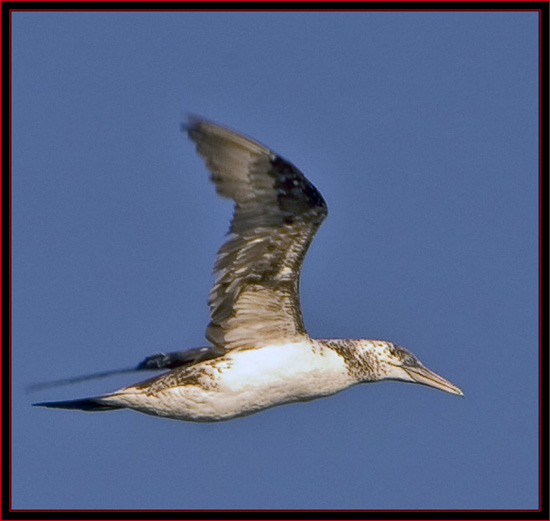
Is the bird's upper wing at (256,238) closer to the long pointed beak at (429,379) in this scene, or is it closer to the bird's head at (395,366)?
the bird's head at (395,366)

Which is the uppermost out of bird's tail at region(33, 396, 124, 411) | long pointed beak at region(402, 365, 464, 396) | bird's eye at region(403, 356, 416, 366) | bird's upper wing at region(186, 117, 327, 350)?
bird's upper wing at region(186, 117, 327, 350)

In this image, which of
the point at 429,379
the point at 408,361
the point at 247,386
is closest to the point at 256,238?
→ the point at 247,386

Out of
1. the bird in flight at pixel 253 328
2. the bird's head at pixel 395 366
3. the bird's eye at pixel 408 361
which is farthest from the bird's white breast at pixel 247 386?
the bird's eye at pixel 408 361

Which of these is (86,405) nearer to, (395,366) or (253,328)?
(253,328)

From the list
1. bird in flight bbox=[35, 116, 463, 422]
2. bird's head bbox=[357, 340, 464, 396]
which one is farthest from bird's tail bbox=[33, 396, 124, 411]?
bird's head bbox=[357, 340, 464, 396]

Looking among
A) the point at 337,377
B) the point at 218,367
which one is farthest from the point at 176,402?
the point at 337,377

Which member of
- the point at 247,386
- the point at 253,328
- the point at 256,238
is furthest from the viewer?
the point at 253,328

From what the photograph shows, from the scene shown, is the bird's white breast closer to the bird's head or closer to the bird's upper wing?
the bird's upper wing
